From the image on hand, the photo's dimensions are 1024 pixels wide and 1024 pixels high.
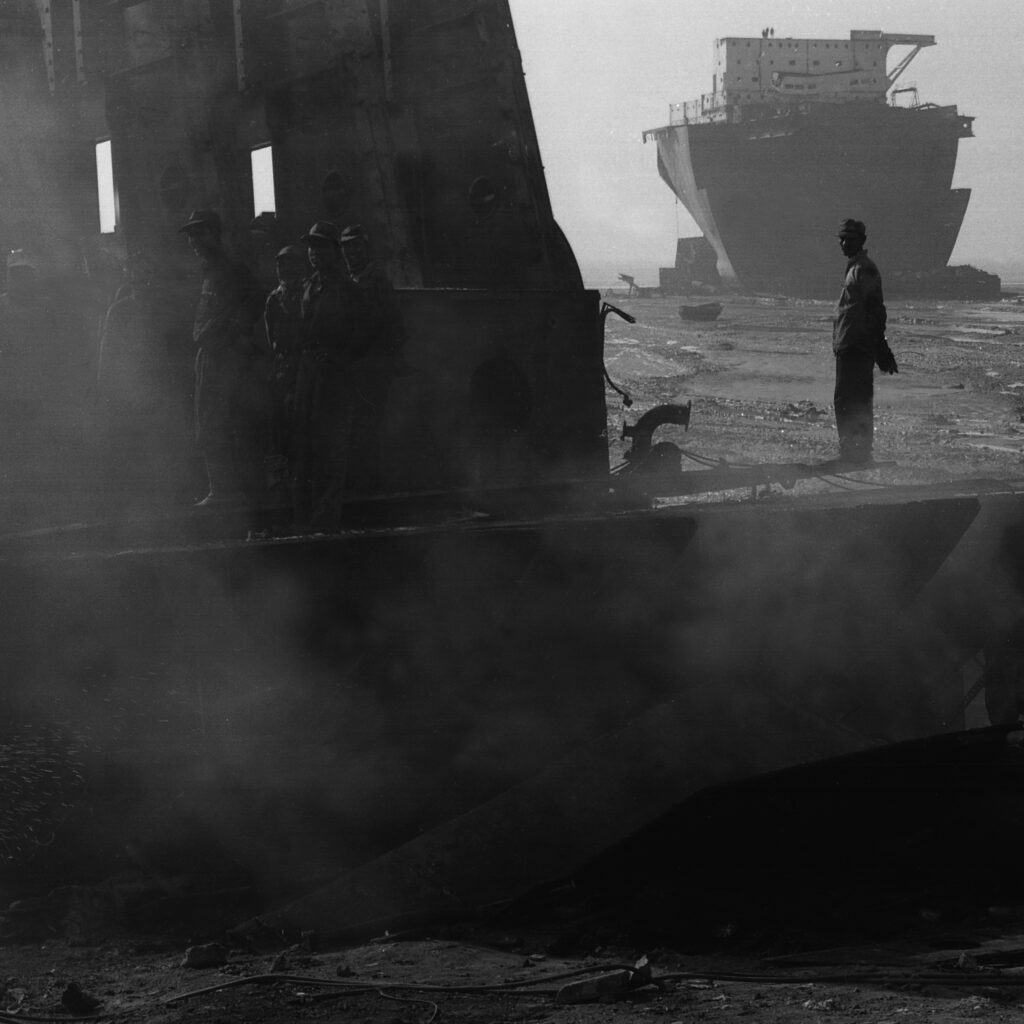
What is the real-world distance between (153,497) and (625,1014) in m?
7.46

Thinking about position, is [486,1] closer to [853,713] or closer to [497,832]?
[853,713]

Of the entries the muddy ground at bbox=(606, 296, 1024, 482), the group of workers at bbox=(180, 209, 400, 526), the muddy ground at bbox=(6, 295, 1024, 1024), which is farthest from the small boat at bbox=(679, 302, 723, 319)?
the muddy ground at bbox=(6, 295, 1024, 1024)

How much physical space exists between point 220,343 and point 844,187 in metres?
70.8

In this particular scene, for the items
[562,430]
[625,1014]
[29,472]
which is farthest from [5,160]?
[625,1014]

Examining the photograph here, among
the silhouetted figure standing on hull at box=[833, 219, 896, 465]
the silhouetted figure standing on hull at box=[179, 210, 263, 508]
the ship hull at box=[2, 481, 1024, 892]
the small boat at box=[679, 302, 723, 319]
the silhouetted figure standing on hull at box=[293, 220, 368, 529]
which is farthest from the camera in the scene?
the small boat at box=[679, 302, 723, 319]

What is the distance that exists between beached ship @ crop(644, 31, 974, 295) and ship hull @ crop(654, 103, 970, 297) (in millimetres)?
48

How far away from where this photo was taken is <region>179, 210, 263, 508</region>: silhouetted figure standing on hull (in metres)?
9.56

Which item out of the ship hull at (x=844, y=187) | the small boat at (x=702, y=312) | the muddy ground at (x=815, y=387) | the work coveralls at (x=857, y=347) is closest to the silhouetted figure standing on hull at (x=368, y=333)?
the work coveralls at (x=857, y=347)

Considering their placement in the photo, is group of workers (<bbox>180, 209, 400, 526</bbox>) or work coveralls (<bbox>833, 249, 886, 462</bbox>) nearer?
group of workers (<bbox>180, 209, 400, 526</bbox>)

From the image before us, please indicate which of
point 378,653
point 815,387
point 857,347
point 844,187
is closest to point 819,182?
point 844,187

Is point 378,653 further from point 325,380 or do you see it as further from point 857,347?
point 857,347

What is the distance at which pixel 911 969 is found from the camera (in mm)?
5074

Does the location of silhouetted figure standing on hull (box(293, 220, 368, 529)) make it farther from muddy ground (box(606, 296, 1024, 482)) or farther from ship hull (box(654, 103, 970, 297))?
ship hull (box(654, 103, 970, 297))

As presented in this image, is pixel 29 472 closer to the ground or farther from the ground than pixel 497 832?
farther from the ground
